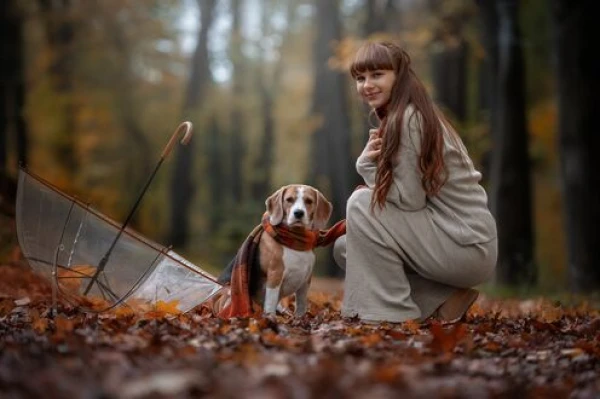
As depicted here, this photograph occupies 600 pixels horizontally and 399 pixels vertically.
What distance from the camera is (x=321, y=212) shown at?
6480mm

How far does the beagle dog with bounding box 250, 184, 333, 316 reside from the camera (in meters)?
6.23

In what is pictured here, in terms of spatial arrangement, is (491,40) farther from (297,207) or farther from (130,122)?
(130,122)

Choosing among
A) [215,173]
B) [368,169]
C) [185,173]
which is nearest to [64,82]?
[185,173]

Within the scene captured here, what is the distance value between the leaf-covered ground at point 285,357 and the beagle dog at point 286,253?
0.95 ft

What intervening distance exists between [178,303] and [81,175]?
22643mm

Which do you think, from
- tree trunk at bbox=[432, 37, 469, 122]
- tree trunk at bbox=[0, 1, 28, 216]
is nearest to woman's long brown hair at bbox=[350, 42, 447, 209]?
tree trunk at bbox=[0, 1, 28, 216]

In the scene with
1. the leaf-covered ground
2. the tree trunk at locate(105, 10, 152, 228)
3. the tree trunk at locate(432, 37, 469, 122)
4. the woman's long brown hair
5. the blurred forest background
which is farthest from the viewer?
the tree trunk at locate(105, 10, 152, 228)

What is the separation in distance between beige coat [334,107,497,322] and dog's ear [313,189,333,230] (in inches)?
18.5

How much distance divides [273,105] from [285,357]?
109 ft

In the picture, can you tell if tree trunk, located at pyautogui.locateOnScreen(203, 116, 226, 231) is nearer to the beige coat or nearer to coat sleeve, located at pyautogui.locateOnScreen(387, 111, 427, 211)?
the beige coat

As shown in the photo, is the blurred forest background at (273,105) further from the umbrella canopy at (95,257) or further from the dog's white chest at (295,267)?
the dog's white chest at (295,267)

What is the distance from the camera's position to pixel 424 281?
20.1 ft

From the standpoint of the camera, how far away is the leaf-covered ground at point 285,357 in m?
3.17

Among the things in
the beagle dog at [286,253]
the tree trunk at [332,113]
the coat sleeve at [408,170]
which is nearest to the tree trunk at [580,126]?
the beagle dog at [286,253]
